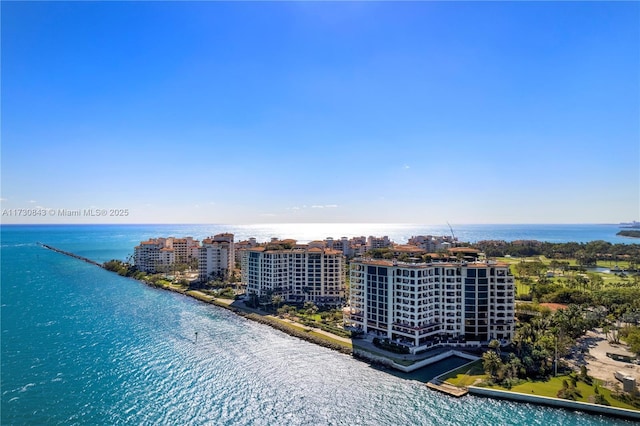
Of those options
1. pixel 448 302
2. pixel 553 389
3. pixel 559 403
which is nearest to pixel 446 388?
pixel 559 403

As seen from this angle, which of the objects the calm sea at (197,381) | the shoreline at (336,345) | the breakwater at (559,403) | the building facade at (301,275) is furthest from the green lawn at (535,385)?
the building facade at (301,275)

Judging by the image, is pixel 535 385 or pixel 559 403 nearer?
pixel 559 403

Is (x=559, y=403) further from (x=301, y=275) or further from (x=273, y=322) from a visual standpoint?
(x=301, y=275)

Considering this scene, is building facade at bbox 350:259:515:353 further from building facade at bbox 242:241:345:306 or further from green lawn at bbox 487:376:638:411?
building facade at bbox 242:241:345:306

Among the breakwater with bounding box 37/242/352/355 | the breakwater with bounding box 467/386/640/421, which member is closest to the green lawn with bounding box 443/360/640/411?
the breakwater with bounding box 467/386/640/421

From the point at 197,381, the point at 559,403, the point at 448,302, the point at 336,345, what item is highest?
the point at 448,302

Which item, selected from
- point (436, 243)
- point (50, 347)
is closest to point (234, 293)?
point (50, 347)

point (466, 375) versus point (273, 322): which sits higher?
point (273, 322)

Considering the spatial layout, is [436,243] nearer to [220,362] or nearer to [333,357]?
[333,357]
